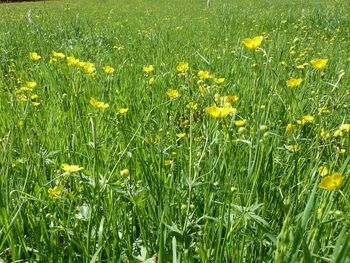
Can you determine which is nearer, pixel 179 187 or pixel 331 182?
pixel 331 182

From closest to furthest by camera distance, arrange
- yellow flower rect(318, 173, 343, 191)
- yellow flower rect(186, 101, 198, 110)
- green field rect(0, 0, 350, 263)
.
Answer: yellow flower rect(318, 173, 343, 191) → green field rect(0, 0, 350, 263) → yellow flower rect(186, 101, 198, 110)

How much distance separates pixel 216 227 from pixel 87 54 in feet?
8.39

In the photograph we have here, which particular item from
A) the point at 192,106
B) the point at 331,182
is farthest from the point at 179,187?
the point at 331,182

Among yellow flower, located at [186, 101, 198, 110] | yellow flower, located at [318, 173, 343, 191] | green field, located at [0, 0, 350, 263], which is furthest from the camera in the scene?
yellow flower, located at [186, 101, 198, 110]

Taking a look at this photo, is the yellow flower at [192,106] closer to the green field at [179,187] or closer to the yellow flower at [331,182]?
the green field at [179,187]

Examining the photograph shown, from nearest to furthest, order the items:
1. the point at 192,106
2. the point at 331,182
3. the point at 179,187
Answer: the point at 331,182 → the point at 179,187 → the point at 192,106

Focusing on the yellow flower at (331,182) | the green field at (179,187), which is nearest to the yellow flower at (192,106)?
the green field at (179,187)

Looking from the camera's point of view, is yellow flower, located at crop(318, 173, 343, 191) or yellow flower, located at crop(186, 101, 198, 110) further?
yellow flower, located at crop(186, 101, 198, 110)

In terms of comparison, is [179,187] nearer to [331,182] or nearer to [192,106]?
[192,106]

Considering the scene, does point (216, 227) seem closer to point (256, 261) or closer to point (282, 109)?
point (256, 261)

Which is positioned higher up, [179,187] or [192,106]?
[192,106]

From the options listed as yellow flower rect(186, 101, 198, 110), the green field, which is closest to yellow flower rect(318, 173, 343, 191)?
the green field

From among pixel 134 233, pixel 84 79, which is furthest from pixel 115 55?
pixel 134 233

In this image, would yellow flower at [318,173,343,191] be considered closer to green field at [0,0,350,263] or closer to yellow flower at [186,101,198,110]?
green field at [0,0,350,263]
